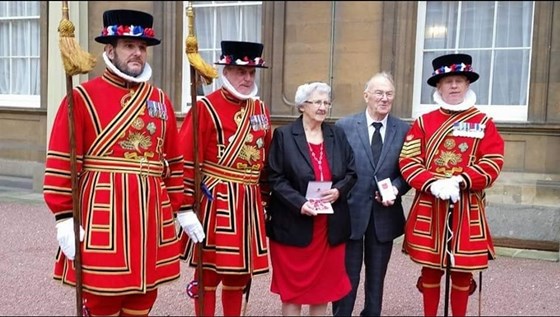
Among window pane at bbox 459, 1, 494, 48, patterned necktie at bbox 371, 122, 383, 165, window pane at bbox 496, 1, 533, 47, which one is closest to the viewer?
patterned necktie at bbox 371, 122, 383, 165

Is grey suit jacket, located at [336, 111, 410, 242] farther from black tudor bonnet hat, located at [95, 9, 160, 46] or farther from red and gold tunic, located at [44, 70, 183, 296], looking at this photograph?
black tudor bonnet hat, located at [95, 9, 160, 46]

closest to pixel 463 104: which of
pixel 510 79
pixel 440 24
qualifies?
pixel 510 79

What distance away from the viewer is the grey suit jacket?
157 inches

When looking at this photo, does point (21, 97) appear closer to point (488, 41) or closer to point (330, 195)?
point (488, 41)

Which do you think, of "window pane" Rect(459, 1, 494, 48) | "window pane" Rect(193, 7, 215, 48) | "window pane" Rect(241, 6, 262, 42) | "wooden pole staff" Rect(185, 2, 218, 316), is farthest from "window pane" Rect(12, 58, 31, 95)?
"wooden pole staff" Rect(185, 2, 218, 316)

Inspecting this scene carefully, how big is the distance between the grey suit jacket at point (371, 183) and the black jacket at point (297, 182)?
222mm

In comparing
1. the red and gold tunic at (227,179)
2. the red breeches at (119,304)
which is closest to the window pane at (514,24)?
the red and gold tunic at (227,179)

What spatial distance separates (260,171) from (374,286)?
113 centimetres

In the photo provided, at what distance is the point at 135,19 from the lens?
3170mm

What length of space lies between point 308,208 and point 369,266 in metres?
0.85

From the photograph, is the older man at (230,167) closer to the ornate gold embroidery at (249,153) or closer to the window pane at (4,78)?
the ornate gold embroidery at (249,153)

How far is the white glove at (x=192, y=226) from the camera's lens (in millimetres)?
3459

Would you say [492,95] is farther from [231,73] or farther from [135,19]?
[135,19]

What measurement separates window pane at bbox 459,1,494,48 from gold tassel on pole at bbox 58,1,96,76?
20.0 ft
